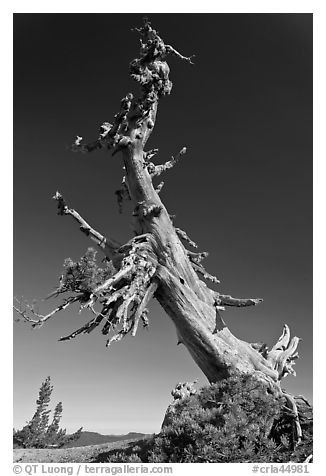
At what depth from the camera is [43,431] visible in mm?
11117

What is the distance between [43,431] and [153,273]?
615cm

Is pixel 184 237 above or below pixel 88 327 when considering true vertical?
above

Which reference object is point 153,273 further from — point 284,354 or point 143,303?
point 284,354

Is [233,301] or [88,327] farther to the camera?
[233,301]

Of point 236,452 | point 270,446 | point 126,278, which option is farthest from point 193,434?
point 126,278

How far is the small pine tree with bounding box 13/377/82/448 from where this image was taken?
961 cm

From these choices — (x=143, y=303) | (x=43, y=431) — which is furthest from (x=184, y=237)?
(x=43, y=431)

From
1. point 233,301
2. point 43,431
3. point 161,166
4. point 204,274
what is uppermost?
point 161,166

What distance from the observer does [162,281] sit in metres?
8.59

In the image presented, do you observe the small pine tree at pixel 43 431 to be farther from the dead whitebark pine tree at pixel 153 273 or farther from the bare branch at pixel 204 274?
the bare branch at pixel 204 274

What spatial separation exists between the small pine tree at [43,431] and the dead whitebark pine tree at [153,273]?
3.53 m

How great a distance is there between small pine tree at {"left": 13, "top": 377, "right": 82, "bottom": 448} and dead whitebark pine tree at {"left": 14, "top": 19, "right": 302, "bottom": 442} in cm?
353
